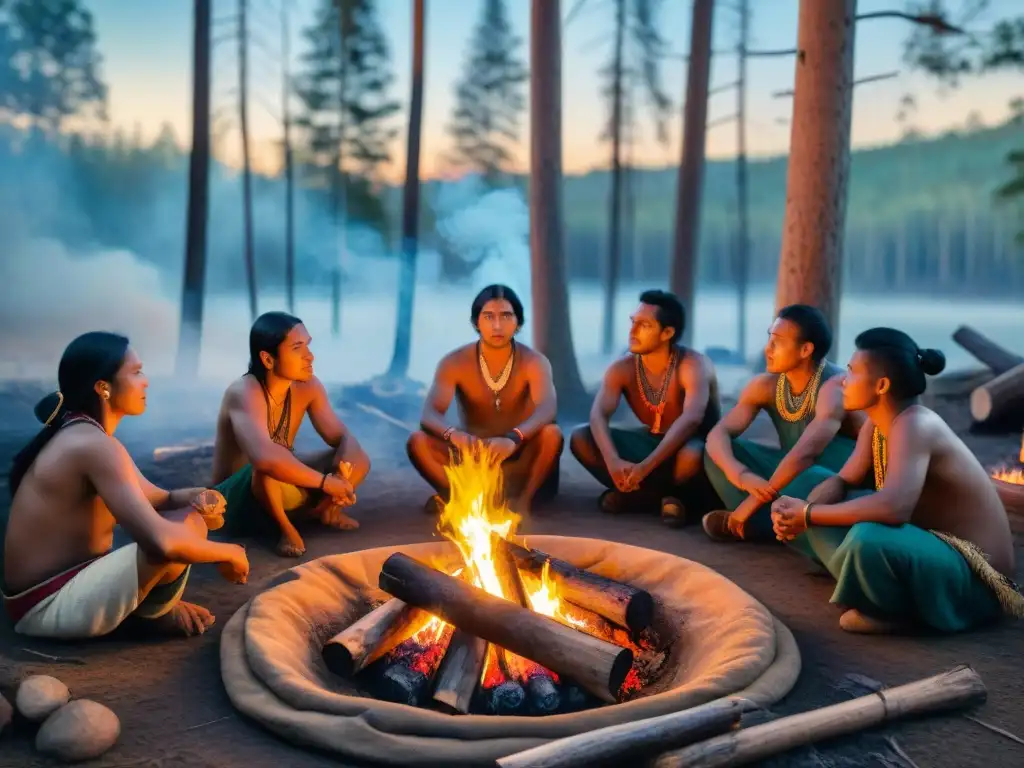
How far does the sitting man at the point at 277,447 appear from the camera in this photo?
4.66 metres

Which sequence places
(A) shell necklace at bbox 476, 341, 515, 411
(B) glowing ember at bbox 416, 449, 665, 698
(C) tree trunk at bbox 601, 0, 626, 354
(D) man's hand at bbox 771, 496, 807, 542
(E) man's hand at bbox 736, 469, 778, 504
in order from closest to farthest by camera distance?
1. (B) glowing ember at bbox 416, 449, 665, 698
2. (D) man's hand at bbox 771, 496, 807, 542
3. (E) man's hand at bbox 736, 469, 778, 504
4. (A) shell necklace at bbox 476, 341, 515, 411
5. (C) tree trunk at bbox 601, 0, 626, 354

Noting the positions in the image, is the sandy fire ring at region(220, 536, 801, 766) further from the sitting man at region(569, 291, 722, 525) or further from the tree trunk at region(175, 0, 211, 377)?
the tree trunk at region(175, 0, 211, 377)

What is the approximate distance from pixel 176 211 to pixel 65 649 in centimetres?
921

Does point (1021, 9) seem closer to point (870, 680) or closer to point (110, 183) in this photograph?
point (870, 680)

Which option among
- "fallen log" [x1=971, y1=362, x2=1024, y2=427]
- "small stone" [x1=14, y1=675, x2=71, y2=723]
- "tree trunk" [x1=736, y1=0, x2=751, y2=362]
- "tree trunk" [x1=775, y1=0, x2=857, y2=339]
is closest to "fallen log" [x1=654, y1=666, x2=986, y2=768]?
"small stone" [x1=14, y1=675, x2=71, y2=723]

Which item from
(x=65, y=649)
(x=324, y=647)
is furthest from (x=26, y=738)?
(x=324, y=647)

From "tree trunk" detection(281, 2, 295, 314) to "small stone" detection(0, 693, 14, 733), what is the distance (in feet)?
32.8

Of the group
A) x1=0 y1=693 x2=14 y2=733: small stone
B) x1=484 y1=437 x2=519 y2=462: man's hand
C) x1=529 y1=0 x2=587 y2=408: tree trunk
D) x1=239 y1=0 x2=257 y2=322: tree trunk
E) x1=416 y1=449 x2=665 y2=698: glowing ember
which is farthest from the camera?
x1=239 y1=0 x2=257 y2=322: tree trunk

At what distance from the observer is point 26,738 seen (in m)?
2.79

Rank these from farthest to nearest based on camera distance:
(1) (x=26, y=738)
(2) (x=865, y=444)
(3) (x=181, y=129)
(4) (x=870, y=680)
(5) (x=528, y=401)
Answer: (3) (x=181, y=129), (5) (x=528, y=401), (2) (x=865, y=444), (4) (x=870, y=680), (1) (x=26, y=738)

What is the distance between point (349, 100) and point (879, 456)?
1015 cm

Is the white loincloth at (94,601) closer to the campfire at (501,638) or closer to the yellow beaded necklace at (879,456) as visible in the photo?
the campfire at (501,638)

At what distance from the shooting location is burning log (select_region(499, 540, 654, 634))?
3615 mm

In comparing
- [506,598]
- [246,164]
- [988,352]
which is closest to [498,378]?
[506,598]
